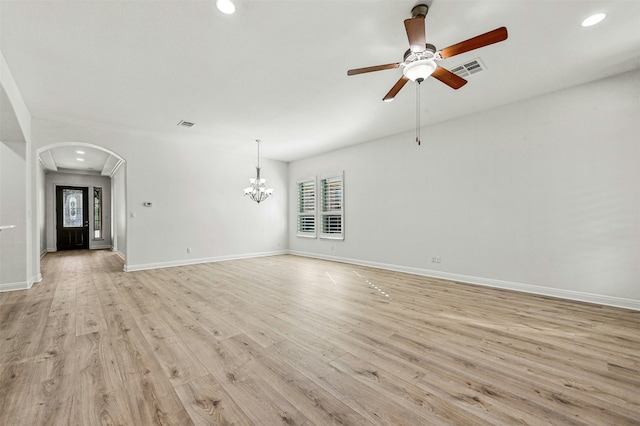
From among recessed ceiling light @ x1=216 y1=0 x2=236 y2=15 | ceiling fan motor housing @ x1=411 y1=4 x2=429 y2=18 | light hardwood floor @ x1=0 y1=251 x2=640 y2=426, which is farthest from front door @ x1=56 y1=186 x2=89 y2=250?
ceiling fan motor housing @ x1=411 y1=4 x2=429 y2=18

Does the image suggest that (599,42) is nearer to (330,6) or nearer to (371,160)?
(330,6)

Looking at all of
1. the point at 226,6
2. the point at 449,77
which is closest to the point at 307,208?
the point at 449,77

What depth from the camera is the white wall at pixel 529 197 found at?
340 centimetres

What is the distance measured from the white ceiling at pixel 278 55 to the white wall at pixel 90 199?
22.9 ft

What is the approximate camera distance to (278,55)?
2.94 m

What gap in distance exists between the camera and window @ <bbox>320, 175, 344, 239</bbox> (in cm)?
690

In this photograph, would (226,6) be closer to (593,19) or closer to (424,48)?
(424,48)

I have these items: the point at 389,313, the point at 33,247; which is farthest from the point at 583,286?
the point at 33,247

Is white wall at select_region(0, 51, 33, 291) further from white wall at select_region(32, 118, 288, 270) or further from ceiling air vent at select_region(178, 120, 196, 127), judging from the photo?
ceiling air vent at select_region(178, 120, 196, 127)

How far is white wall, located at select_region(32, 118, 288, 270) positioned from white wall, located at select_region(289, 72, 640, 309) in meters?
3.53

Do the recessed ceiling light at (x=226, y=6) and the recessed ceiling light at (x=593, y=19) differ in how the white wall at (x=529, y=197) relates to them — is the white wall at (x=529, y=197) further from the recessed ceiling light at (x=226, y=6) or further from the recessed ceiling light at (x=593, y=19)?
the recessed ceiling light at (x=226, y=6)

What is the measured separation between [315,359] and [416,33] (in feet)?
8.67

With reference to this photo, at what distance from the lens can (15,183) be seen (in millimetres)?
4266

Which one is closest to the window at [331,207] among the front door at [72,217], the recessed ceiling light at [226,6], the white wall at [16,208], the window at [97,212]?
the recessed ceiling light at [226,6]
